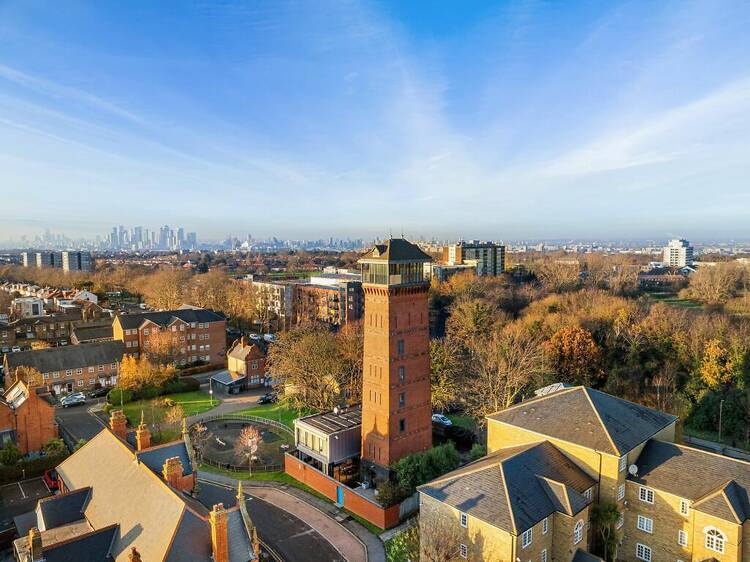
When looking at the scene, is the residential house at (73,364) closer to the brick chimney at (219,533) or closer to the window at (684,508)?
the brick chimney at (219,533)

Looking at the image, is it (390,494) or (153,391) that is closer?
(390,494)

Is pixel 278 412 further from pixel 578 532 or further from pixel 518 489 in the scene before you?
pixel 578 532

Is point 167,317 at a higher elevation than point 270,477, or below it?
higher

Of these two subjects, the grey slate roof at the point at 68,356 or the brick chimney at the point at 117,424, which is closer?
the brick chimney at the point at 117,424

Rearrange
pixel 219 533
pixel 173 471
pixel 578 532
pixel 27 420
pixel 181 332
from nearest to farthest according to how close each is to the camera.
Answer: pixel 219 533 → pixel 173 471 → pixel 578 532 → pixel 27 420 → pixel 181 332

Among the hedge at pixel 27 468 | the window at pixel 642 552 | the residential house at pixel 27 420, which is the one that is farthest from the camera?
the residential house at pixel 27 420

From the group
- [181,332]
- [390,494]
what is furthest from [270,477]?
[181,332]

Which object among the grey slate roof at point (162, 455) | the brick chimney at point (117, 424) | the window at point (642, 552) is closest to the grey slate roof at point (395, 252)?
the grey slate roof at point (162, 455)
